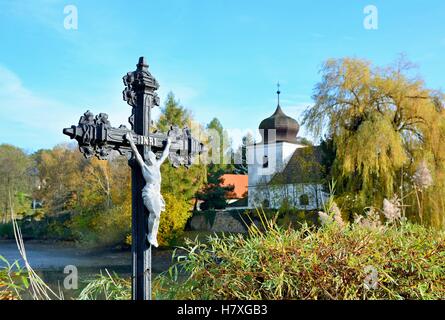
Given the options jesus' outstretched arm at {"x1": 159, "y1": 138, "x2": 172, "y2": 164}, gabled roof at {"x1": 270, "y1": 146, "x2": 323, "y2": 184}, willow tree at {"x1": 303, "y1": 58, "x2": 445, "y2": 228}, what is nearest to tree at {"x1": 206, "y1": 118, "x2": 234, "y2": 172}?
gabled roof at {"x1": 270, "y1": 146, "x2": 323, "y2": 184}

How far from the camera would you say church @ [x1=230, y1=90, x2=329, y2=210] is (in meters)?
21.6

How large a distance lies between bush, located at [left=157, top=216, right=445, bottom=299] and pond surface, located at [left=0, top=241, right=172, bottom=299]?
13.2 m

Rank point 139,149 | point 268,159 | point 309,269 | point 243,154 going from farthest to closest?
1. point 243,154
2. point 268,159
3. point 139,149
4. point 309,269

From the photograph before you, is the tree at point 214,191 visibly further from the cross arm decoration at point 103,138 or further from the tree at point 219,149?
the cross arm decoration at point 103,138

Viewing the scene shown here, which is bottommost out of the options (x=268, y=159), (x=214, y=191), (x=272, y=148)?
(x=214, y=191)

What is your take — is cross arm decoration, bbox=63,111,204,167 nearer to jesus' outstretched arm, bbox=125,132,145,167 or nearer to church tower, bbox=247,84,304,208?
jesus' outstretched arm, bbox=125,132,145,167

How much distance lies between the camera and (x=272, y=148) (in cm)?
3206

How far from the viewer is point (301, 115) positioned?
17547mm

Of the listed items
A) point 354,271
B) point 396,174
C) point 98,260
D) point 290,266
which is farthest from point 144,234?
point 98,260

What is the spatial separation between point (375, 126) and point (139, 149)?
525 inches

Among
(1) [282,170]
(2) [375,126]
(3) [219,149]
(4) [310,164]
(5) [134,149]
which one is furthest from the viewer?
(3) [219,149]

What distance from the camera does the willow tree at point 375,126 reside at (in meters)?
15.7

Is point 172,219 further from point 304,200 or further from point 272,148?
point 272,148

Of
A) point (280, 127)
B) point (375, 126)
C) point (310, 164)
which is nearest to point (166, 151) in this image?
point (375, 126)
